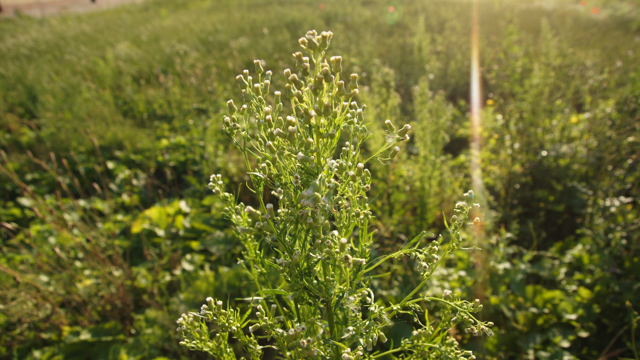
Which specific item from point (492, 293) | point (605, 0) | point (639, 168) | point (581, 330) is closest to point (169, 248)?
point (492, 293)

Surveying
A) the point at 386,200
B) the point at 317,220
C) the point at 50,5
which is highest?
the point at 50,5

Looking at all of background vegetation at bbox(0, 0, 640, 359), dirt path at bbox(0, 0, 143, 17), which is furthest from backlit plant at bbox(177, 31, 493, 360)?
dirt path at bbox(0, 0, 143, 17)

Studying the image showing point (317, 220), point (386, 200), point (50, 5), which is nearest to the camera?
point (317, 220)

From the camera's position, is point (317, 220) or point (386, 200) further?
point (386, 200)

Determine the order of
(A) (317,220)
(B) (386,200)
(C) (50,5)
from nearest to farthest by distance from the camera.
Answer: (A) (317,220), (B) (386,200), (C) (50,5)

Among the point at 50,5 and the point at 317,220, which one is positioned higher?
the point at 50,5

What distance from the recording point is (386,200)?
2.81m

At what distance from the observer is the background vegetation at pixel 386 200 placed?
2.31 meters

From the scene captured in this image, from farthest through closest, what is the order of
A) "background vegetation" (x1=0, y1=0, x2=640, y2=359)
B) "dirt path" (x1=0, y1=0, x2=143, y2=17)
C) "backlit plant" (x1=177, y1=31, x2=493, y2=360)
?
"dirt path" (x1=0, y1=0, x2=143, y2=17), "background vegetation" (x1=0, y1=0, x2=640, y2=359), "backlit plant" (x1=177, y1=31, x2=493, y2=360)

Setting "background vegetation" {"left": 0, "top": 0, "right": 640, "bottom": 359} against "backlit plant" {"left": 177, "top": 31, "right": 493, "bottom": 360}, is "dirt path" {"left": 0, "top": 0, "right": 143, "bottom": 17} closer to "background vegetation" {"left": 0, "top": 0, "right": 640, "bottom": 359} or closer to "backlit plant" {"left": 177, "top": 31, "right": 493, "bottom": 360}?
"background vegetation" {"left": 0, "top": 0, "right": 640, "bottom": 359}

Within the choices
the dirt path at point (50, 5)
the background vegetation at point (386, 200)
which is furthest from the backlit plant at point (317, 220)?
the dirt path at point (50, 5)

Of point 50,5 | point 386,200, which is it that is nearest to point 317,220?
point 386,200

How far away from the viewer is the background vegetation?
2.31 metres

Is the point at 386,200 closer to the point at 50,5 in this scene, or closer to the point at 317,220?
the point at 317,220
